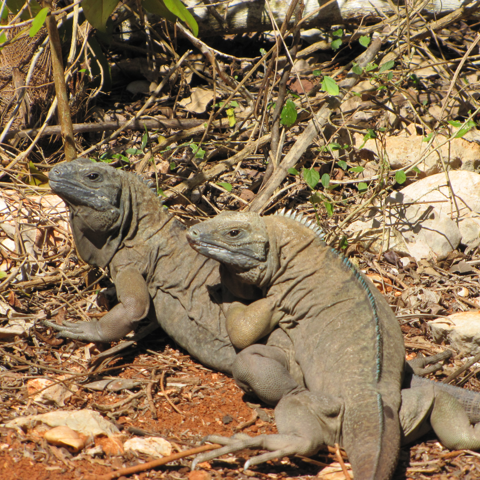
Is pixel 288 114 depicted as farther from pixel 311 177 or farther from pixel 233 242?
pixel 233 242

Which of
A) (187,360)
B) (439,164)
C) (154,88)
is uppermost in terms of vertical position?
(154,88)

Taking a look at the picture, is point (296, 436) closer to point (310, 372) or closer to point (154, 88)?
point (310, 372)

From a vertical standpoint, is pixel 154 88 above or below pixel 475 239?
above

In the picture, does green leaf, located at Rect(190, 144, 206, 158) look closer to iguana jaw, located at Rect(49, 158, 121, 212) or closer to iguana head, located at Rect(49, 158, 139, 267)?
iguana head, located at Rect(49, 158, 139, 267)

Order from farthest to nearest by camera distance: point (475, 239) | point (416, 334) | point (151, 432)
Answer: point (475, 239) < point (416, 334) < point (151, 432)

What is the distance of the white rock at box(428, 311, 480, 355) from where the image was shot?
12.1ft

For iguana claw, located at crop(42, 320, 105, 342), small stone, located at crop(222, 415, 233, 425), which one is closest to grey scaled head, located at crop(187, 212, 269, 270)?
small stone, located at crop(222, 415, 233, 425)

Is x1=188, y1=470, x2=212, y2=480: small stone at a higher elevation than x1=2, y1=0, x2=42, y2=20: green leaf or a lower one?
lower

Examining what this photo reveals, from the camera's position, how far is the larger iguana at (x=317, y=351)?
2744 mm

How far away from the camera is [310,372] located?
3.14 metres

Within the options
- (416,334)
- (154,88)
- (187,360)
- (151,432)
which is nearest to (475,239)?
(416,334)

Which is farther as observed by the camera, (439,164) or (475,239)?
(439,164)

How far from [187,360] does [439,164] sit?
288cm

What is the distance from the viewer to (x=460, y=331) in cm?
370
